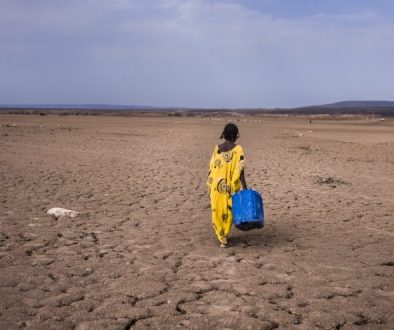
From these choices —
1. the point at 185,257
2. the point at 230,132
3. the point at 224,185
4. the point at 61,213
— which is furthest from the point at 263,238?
the point at 61,213

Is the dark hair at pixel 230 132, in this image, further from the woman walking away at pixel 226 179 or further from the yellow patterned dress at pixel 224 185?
the yellow patterned dress at pixel 224 185

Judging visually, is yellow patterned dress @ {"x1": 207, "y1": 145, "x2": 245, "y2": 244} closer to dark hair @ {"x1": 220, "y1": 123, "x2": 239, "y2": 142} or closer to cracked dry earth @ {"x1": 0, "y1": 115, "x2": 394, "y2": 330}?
dark hair @ {"x1": 220, "y1": 123, "x2": 239, "y2": 142}

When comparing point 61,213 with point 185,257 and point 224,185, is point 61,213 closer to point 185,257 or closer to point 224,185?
point 185,257

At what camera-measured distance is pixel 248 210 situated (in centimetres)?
507

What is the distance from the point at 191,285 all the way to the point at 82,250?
162 cm

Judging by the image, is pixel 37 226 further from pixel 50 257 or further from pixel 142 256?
pixel 142 256

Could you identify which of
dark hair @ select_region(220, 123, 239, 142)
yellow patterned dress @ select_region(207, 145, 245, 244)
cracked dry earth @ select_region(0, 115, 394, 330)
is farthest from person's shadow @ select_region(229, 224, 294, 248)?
dark hair @ select_region(220, 123, 239, 142)

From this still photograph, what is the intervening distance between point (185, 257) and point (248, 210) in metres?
0.85

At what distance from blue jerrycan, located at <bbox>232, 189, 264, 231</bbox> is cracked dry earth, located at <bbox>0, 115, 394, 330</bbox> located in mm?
369

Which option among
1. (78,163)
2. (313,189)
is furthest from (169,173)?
(313,189)

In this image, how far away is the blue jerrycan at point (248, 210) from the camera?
505 centimetres

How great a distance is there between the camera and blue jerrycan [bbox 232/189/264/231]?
199 inches

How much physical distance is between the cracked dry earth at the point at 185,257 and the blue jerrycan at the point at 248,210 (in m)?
0.37

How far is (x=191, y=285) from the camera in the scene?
14.1ft
